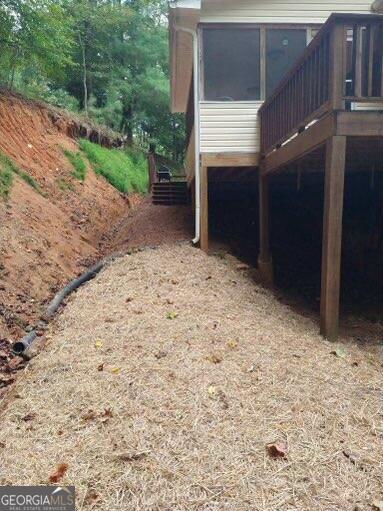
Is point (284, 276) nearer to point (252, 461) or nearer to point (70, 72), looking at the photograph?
point (252, 461)

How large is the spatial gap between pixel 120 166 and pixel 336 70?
13.9m

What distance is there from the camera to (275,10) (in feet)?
24.4

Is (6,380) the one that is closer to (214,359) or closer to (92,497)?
(214,359)

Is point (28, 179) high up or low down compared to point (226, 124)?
down

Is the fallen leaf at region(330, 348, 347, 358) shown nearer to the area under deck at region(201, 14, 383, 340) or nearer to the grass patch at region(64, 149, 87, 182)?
the area under deck at region(201, 14, 383, 340)

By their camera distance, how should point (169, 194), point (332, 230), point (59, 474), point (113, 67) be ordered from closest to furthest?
1. point (59, 474)
2. point (332, 230)
3. point (169, 194)
4. point (113, 67)

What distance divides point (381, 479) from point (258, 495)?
797 mm

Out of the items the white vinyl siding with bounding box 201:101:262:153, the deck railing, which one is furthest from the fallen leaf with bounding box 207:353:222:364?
the white vinyl siding with bounding box 201:101:262:153

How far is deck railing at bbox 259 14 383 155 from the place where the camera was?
4.27m

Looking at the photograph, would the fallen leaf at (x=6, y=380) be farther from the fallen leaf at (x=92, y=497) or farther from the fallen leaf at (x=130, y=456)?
the fallen leaf at (x=92, y=497)

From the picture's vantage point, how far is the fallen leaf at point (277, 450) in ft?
8.79

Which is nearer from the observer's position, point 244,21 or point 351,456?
point 351,456

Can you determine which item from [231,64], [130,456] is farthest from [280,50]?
[130,456]

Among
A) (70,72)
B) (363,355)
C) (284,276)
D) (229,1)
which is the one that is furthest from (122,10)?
(363,355)
